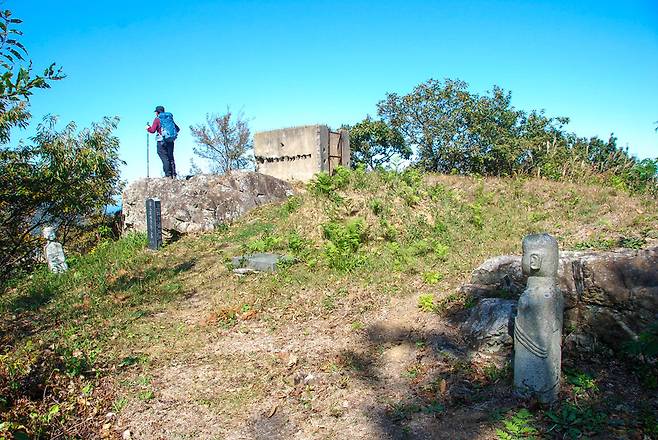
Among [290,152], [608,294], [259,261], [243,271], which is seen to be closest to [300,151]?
[290,152]

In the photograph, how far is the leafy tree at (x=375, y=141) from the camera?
20.8 m

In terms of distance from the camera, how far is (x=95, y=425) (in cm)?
348

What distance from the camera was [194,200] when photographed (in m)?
9.98

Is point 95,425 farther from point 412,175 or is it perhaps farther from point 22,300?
point 412,175

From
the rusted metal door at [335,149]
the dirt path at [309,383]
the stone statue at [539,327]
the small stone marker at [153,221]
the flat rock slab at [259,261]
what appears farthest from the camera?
the rusted metal door at [335,149]

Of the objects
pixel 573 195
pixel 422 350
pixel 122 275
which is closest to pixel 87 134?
pixel 122 275

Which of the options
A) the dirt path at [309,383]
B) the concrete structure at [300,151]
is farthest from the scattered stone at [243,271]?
the concrete structure at [300,151]

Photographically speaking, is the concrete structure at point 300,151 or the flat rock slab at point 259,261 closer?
the flat rock slab at point 259,261

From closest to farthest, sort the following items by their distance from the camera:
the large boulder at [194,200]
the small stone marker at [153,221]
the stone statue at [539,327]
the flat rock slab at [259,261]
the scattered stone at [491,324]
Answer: the stone statue at [539,327] → the scattered stone at [491,324] → the flat rock slab at [259,261] → the small stone marker at [153,221] → the large boulder at [194,200]

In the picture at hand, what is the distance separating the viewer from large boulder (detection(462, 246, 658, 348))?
326cm

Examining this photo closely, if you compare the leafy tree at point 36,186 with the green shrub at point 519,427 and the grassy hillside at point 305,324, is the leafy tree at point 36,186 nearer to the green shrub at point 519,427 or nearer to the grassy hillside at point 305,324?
the grassy hillside at point 305,324

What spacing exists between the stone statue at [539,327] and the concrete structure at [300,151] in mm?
9925

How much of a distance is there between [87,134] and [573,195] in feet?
31.3

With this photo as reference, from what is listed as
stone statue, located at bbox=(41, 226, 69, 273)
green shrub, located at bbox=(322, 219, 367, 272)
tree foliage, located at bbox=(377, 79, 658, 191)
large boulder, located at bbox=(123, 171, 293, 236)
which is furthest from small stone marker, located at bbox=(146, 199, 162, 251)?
tree foliage, located at bbox=(377, 79, 658, 191)
